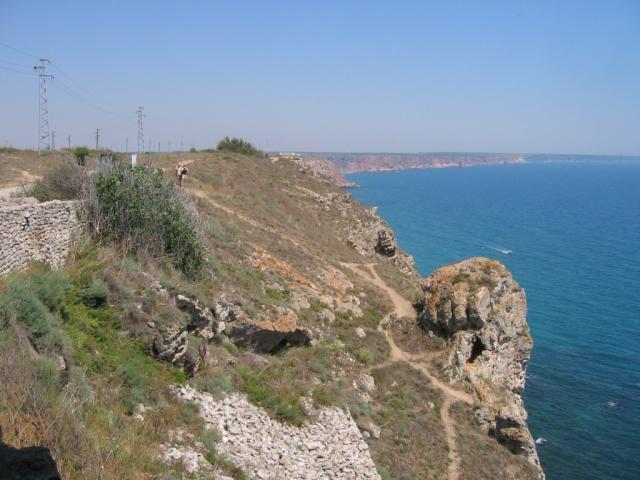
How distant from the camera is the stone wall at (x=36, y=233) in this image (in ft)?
44.0

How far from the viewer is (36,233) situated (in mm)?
14508

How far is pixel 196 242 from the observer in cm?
1978

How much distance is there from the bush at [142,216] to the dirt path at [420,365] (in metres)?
13.1

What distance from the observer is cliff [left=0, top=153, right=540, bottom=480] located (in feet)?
32.9

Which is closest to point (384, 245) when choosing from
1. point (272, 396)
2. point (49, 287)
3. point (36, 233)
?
point (272, 396)

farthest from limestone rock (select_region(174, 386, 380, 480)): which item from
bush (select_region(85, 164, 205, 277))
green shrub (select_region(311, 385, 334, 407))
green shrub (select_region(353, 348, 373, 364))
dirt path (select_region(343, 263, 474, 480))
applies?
green shrub (select_region(353, 348, 373, 364))

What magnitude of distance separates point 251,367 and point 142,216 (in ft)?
21.9

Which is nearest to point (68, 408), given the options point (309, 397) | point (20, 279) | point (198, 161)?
point (20, 279)

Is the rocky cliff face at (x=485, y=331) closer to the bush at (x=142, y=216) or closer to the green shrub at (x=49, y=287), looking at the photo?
the bush at (x=142, y=216)

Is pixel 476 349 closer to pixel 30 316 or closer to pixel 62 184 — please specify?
pixel 62 184

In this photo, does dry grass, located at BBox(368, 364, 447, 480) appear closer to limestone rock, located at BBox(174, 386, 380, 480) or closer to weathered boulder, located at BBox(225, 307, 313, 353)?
limestone rock, located at BBox(174, 386, 380, 480)

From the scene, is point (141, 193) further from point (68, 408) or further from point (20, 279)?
point (68, 408)

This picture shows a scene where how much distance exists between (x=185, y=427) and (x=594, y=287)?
61816 millimetres

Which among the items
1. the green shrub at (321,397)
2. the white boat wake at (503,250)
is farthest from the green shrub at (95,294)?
the white boat wake at (503,250)
